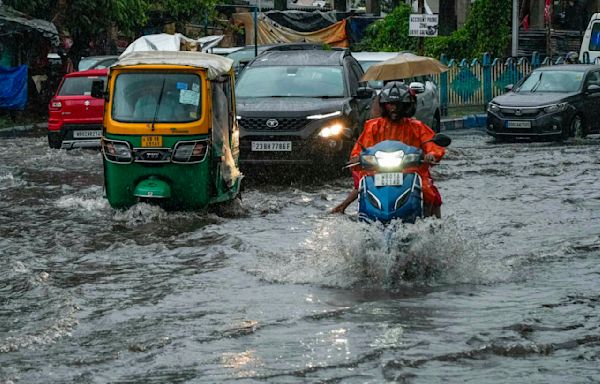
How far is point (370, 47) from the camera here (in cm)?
4116

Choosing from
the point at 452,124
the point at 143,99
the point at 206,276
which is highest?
the point at 143,99

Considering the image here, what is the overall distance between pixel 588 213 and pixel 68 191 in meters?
6.96

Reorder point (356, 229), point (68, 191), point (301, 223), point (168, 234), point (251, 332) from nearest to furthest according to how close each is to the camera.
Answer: point (251, 332) < point (356, 229) < point (168, 234) < point (301, 223) < point (68, 191)

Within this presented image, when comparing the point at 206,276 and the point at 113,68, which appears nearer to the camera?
the point at 206,276

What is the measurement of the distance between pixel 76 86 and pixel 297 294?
47.9 ft

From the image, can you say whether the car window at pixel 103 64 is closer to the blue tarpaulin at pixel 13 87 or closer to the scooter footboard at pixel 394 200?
the blue tarpaulin at pixel 13 87

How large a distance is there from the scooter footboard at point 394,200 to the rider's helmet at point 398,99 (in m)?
0.58

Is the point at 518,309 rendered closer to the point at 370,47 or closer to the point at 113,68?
the point at 113,68

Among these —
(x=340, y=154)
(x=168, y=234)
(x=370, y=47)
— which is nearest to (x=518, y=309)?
(x=168, y=234)

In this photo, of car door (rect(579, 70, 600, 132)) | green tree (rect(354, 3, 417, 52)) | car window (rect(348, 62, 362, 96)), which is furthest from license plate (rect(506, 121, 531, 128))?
green tree (rect(354, 3, 417, 52))

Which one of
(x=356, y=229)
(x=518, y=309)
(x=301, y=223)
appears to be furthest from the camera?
(x=301, y=223)

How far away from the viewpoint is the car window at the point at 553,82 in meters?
25.8

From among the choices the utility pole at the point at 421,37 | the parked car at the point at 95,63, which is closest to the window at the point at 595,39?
the utility pole at the point at 421,37

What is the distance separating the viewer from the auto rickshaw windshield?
13625mm
